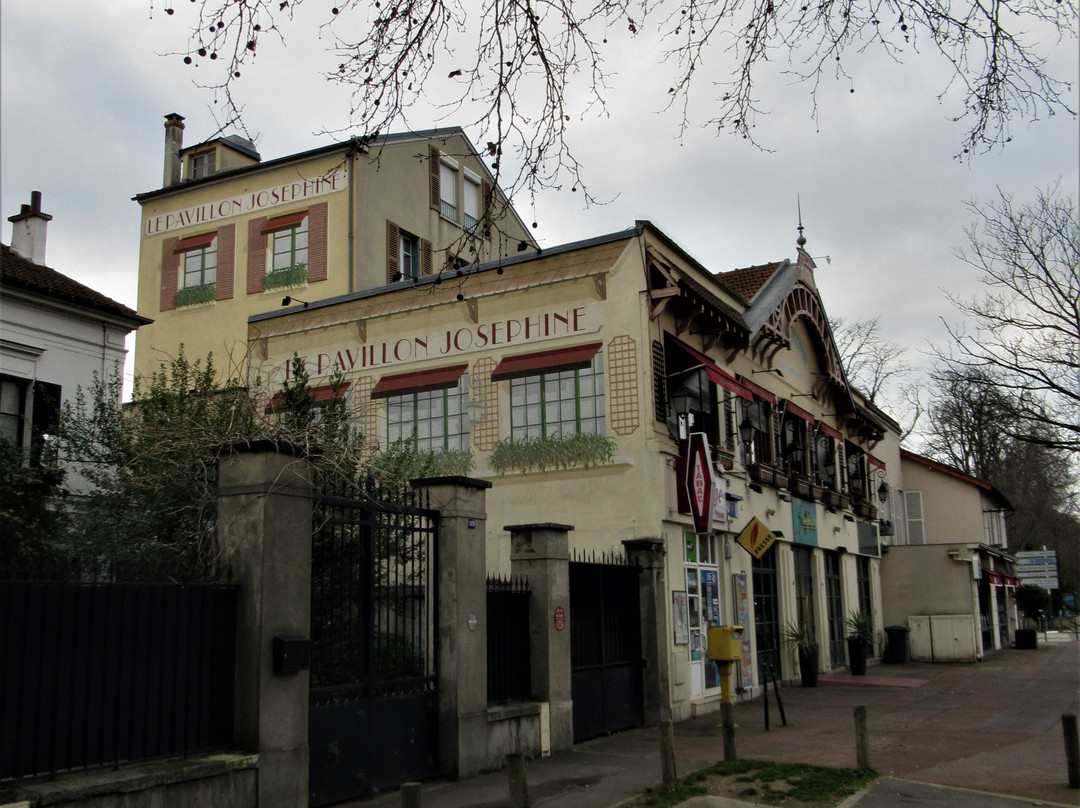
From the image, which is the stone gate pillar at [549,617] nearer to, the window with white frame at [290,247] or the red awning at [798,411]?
Answer: the red awning at [798,411]

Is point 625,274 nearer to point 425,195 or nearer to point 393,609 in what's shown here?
point 393,609

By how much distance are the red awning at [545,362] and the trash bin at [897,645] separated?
17.0 metres

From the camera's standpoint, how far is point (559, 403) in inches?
698

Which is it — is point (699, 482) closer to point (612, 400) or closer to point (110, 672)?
point (612, 400)

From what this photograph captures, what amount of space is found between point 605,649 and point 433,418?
21.3 feet

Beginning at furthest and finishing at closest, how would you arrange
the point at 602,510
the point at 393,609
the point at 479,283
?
the point at 479,283, the point at 602,510, the point at 393,609

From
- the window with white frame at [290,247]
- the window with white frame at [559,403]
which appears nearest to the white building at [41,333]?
the window with white frame at [290,247]

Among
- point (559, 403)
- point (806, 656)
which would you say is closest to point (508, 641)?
point (559, 403)

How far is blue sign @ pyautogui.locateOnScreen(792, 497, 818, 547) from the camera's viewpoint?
78.1ft

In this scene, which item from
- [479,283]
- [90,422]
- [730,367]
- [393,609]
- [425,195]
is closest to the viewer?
[393,609]

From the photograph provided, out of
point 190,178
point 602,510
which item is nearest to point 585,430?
point 602,510

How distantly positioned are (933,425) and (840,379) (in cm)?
2405

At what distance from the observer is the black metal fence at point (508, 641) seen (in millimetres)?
11719

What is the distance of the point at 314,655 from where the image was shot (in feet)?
30.4
